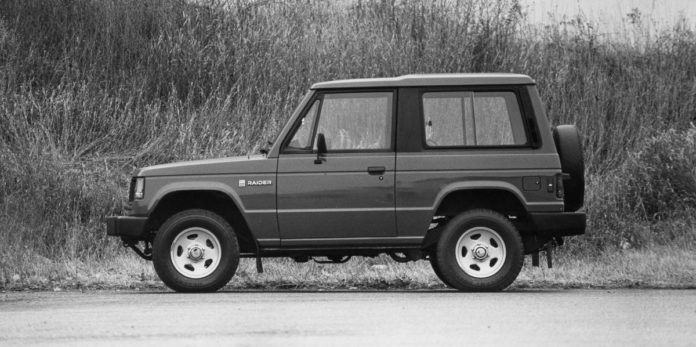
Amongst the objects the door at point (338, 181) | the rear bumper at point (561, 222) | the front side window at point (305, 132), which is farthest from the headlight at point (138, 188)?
the rear bumper at point (561, 222)

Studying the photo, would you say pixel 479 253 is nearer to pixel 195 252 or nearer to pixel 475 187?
pixel 475 187

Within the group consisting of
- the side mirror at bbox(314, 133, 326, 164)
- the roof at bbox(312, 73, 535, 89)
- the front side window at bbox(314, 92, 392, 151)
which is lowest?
the side mirror at bbox(314, 133, 326, 164)

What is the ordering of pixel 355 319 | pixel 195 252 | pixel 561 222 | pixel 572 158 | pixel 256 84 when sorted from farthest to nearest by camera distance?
pixel 256 84, pixel 572 158, pixel 195 252, pixel 561 222, pixel 355 319

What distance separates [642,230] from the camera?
→ 17.7 m

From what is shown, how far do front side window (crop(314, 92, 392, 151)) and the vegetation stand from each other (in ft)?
16.4

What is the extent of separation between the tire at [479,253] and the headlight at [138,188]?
2.90 metres

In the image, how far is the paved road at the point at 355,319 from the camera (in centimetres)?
905

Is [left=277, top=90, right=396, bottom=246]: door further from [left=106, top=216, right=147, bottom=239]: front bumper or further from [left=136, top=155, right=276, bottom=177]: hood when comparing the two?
[left=106, top=216, right=147, bottom=239]: front bumper

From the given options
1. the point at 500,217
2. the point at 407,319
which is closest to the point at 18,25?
the point at 500,217

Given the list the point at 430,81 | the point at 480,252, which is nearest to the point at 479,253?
the point at 480,252

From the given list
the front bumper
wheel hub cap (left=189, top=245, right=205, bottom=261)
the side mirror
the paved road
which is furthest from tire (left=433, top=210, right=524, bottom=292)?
the front bumper

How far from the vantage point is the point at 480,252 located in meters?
13.1

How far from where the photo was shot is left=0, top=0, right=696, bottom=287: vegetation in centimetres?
1828

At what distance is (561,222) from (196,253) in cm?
351
